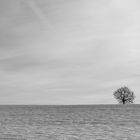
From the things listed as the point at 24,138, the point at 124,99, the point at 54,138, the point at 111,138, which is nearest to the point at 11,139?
the point at 24,138

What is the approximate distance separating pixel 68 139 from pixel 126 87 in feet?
297

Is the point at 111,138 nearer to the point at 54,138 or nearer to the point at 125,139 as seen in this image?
the point at 125,139

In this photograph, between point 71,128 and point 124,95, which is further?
point 124,95

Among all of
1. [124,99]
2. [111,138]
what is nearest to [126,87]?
[124,99]

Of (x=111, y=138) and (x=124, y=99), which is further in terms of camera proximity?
(x=124, y=99)

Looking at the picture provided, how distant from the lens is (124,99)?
113m

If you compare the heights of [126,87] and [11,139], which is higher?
[126,87]

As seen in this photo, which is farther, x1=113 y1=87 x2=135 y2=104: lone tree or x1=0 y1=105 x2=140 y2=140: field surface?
x1=113 y1=87 x2=135 y2=104: lone tree

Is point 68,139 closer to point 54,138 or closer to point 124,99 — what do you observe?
point 54,138

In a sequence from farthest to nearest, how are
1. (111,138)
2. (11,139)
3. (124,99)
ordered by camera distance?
(124,99), (111,138), (11,139)

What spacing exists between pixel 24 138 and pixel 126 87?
301 ft

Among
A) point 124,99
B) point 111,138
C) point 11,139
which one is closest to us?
point 11,139

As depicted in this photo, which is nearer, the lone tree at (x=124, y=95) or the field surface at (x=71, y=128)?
the field surface at (x=71, y=128)

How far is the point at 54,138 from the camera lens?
1127 inches
